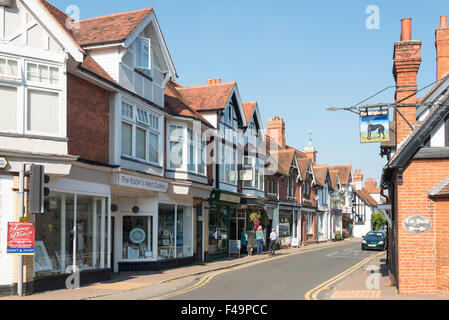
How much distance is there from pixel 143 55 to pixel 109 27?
5.53 feet

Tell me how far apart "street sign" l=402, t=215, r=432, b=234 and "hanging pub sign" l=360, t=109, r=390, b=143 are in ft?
8.00

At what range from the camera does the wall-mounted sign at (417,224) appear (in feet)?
42.8

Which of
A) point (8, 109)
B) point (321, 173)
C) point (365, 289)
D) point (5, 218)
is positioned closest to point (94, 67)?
point (8, 109)

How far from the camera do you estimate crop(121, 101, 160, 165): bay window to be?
736 inches

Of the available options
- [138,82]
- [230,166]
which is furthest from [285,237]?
[138,82]

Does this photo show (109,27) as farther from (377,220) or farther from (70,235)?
(377,220)

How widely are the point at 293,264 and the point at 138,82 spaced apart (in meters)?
11.6

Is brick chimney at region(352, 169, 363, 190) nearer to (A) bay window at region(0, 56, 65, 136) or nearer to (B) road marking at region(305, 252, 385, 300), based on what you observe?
(B) road marking at region(305, 252, 385, 300)

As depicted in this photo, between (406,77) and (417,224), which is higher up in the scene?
(406,77)

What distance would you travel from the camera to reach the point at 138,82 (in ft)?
64.5

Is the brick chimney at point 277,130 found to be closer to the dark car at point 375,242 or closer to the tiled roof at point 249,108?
the tiled roof at point 249,108

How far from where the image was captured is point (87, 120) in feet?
54.2

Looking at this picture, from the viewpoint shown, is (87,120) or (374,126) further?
(87,120)

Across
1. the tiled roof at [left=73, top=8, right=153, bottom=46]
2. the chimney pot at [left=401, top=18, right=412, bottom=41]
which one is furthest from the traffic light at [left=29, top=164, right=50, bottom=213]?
the chimney pot at [left=401, top=18, right=412, bottom=41]
